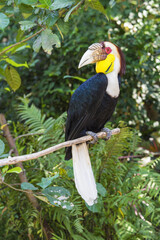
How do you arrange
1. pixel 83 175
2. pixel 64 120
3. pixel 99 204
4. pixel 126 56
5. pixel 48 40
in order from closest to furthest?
pixel 48 40, pixel 83 175, pixel 99 204, pixel 64 120, pixel 126 56

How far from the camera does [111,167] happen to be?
2191mm

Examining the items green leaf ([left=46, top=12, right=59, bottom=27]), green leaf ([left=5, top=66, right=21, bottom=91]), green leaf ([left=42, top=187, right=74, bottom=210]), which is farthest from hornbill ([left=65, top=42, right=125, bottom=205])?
green leaf ([left=5, top=66, right=21, bottom=91])

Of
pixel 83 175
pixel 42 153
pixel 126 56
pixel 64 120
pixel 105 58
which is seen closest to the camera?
pixel 42 153

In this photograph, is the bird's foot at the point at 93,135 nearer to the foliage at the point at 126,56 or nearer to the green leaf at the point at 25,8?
the green leaf at the point at 25,8

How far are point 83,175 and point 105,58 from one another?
600mm

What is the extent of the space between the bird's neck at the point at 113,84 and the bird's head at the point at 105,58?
0.02m

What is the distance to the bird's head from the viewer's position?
1.42 metres

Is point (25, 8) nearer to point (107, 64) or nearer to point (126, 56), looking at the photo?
point (107, 64)

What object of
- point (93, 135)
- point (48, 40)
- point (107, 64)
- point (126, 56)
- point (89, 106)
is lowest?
point (126, 56)

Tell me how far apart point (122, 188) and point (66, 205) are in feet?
2.12

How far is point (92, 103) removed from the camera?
1.53m


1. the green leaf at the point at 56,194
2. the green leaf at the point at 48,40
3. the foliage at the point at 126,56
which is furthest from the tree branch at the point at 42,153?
the foliage at the point at 126,56

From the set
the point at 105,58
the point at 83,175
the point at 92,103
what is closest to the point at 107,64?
the point at 105,58

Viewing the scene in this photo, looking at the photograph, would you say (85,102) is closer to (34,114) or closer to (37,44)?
(37,44)
